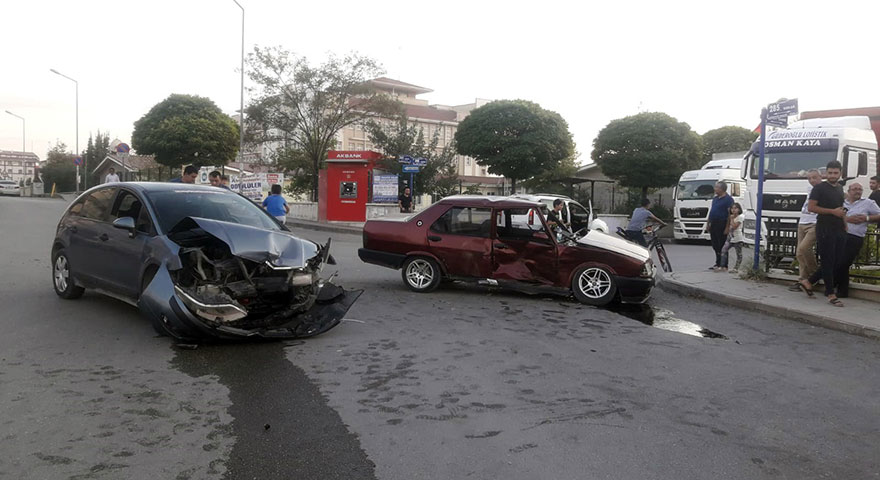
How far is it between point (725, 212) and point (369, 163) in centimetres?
1675

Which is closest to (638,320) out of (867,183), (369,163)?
(867,183)

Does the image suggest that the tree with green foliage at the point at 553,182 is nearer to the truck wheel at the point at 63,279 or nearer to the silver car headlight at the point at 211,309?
the truck wheel at the point at 63,279

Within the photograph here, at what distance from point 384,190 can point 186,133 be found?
76.3ft

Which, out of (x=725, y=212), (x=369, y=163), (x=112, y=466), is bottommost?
(x=112, y=466)

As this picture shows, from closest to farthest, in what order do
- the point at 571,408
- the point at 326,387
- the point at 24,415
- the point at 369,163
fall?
the point at 24,415 → the point at 571,408 → the point at 326,387 → the point at 369,163

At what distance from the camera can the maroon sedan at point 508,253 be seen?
881 cm

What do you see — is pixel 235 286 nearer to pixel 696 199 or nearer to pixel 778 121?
pixel 778 121

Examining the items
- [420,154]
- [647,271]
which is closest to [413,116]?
[420,154]

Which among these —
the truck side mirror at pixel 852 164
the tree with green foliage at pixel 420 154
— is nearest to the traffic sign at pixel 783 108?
the truck side mirror at pixel 852 164

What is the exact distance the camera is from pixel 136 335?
250 inches

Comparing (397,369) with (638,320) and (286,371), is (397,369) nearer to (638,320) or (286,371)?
(286,371)

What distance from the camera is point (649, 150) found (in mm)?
28812

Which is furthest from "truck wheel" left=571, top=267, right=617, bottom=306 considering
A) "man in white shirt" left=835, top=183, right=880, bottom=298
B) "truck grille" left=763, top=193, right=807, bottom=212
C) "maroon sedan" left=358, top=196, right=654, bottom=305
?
"truck grille" left=763, top=193, right=807, bottom=212

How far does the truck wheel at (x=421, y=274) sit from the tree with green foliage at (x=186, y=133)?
37386mm
